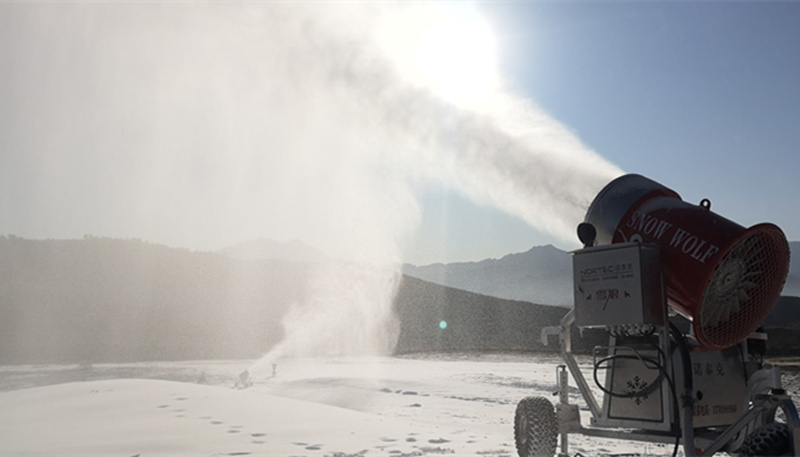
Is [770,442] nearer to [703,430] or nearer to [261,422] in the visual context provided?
[703,430]

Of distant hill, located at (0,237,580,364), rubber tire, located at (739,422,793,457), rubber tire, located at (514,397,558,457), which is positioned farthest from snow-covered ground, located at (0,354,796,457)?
distant hill, located at (0,237,580,364)

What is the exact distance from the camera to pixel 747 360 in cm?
748

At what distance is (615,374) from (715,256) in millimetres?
1734

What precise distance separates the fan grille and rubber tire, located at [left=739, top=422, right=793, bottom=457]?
1269mm

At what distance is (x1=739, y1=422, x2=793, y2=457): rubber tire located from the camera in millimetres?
5816

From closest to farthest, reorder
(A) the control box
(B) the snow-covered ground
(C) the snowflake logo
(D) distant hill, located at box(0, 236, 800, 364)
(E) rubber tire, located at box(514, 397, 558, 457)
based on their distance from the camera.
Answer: (A) the control box < (C) the snowflake logo < (E) rubber tire, located at box(514, 397, 558, 457) < (B) the snow-covered ground < (D) distant hill, located at box(0, 236, 800, 364)

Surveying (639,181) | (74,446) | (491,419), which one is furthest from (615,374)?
(74,446)

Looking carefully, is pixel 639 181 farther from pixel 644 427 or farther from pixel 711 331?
pixel 644 427

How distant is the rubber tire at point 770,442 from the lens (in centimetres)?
582

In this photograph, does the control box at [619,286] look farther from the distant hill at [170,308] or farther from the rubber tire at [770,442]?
the distant hill at [170,308]

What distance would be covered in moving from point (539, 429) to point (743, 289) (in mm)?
2819

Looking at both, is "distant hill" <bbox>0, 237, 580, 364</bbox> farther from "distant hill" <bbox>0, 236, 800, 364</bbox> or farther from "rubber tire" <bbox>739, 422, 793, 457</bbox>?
"rubber tire" <bbox>739, 422, 793, 457</bbox>

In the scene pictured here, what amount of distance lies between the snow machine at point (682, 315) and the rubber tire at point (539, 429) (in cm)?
56

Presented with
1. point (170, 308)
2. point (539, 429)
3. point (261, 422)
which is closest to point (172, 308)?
point (170, 308)
